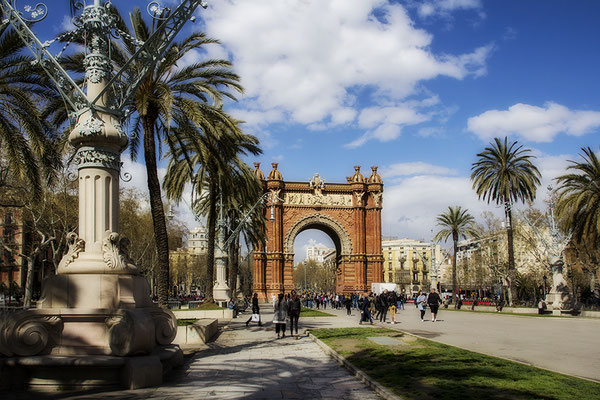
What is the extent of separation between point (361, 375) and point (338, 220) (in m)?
52.3

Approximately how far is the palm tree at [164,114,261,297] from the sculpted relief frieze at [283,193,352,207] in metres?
26.1

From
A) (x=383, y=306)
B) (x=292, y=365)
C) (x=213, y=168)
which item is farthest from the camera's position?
(x=383, y=306)

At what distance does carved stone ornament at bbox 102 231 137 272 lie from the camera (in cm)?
870

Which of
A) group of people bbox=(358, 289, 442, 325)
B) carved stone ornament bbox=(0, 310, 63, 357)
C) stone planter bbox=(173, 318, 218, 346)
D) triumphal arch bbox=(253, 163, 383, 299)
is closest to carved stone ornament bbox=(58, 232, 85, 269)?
carved stone ornament bbox=(0, 310, 63, 357)

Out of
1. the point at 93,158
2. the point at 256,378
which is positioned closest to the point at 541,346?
the point at 256,378

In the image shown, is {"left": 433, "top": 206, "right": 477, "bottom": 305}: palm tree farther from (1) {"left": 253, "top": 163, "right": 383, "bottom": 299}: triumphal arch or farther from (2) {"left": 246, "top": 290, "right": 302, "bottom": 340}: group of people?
(2) {"left": 246, "top": 290, "right": 302, "bottom": 340}: group of people

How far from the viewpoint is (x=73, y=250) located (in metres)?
8.78

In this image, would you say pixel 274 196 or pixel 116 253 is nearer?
pixel 116 253

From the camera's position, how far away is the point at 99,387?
26.0 feet

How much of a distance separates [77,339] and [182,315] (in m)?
16.2

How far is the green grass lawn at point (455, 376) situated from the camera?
7438mm

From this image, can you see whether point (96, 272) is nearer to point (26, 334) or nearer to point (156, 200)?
point (26, 334)

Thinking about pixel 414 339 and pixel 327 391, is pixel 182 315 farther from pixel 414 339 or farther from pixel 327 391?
pixel 327 391

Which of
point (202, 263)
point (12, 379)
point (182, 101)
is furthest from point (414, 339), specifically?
point (202, 263)
